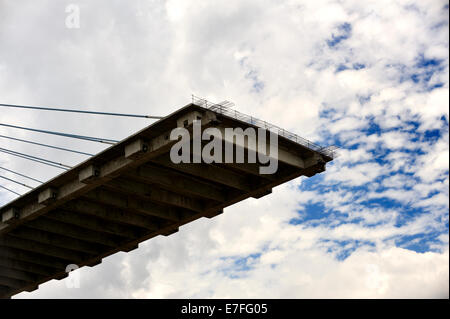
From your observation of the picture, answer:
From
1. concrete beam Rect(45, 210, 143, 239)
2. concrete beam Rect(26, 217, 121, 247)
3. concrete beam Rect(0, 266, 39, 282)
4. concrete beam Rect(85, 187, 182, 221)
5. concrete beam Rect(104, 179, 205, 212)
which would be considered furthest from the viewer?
concrete beam Rect(0, 266, 39, 282)

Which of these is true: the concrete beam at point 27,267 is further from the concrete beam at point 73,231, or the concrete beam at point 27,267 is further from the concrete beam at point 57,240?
the concrete beam at point 73,231

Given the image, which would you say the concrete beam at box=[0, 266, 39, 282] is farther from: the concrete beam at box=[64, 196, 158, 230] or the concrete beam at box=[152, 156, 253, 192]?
the concrete beam at box=[152, 156, 253, 192]

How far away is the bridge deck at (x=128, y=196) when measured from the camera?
102 feet

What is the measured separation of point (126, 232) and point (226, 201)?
8422 millimetres
